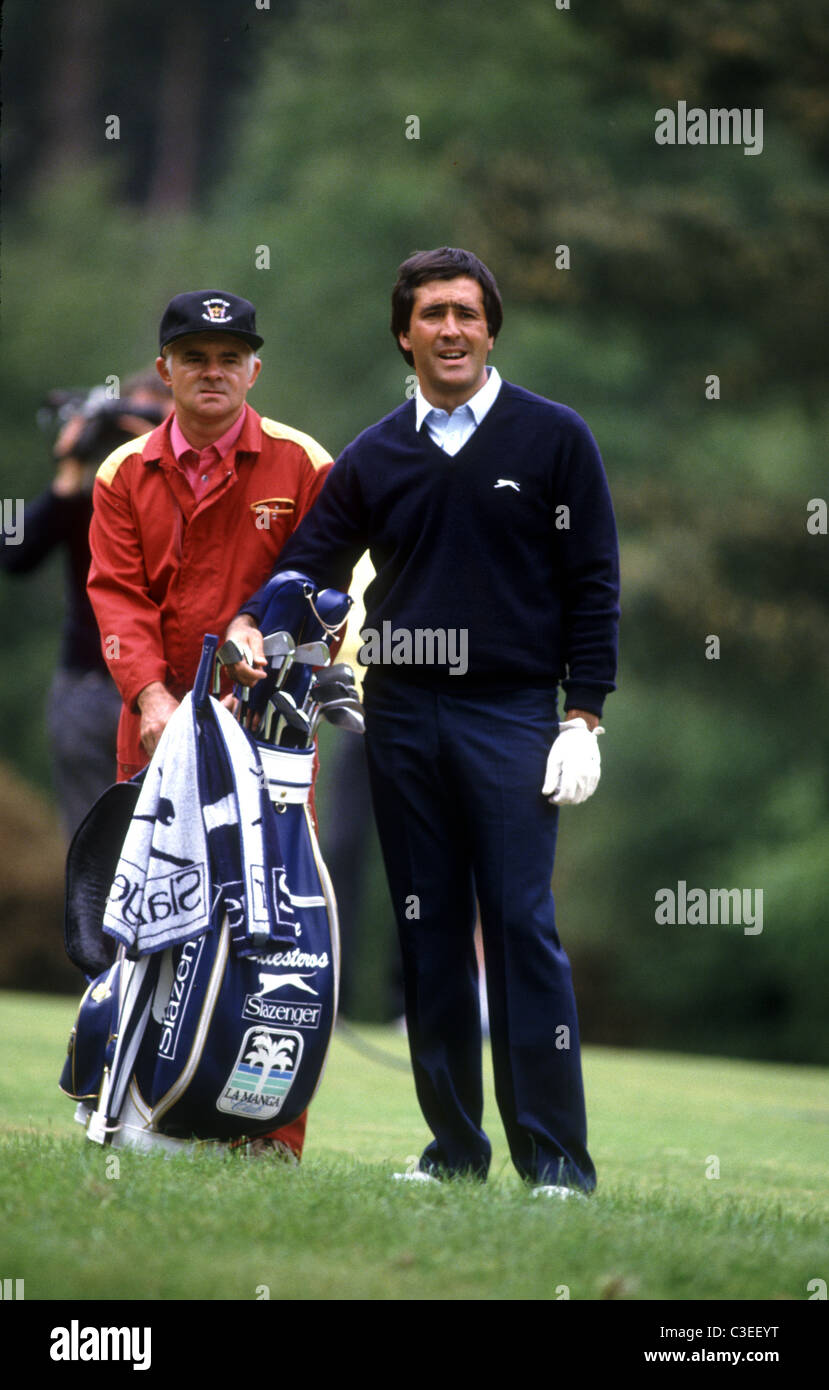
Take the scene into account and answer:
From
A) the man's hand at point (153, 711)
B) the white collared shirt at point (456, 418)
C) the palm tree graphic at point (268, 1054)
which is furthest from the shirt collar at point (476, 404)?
the palm tree graphic at point (268, 1054)

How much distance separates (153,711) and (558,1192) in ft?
4.95

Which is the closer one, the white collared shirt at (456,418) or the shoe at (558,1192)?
the shoe at (558,1192)

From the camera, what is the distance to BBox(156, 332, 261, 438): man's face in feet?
15.6

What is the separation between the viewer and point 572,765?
170 inches

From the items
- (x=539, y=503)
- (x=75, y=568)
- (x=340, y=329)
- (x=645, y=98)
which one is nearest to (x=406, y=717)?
(x=539, y=503)

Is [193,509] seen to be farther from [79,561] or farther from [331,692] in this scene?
[79,561]

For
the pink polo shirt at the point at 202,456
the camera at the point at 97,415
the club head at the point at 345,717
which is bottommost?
the club head at the point at 345,717

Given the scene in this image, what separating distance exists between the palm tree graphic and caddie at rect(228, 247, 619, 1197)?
312mm

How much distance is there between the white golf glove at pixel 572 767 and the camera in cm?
430

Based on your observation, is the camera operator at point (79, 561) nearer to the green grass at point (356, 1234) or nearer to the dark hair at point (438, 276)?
the green grass at point (356, 1234)

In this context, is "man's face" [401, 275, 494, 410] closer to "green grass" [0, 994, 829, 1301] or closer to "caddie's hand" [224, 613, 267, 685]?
"caddie's hand" [224, 613, 267, 685]

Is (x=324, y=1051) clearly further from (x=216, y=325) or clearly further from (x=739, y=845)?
(x=739, y=845)

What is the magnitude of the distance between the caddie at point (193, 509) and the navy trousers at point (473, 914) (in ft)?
1.64

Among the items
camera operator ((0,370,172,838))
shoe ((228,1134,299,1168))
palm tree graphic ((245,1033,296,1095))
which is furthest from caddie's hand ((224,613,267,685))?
camera operator ((0,370,172,838))
